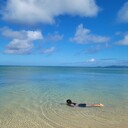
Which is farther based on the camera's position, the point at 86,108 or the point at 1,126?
the point at 86,108

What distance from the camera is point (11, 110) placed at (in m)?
11.7

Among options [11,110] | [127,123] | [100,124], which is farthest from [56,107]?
[127,123]

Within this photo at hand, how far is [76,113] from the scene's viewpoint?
11.1 m

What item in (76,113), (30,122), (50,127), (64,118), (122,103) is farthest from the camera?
(122,103)

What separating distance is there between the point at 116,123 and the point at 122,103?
481 centimetres

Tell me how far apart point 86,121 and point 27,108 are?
4721 mm

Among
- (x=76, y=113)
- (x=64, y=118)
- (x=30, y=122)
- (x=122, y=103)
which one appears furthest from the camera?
(x=122, y=103)

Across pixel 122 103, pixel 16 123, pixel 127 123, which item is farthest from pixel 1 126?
pixel 122 103

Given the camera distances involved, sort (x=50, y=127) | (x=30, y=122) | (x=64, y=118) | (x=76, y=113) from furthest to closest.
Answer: (x=76, y=113) → (x=64, y=118) → (x=30, y=122) → (x=50, y=127)

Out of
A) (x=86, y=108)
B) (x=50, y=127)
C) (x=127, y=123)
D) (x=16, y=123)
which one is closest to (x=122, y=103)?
(x=86, y=108)

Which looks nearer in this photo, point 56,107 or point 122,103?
point 56,107

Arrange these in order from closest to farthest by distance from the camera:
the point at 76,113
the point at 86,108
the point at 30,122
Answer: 1. the point at 30,122
2. the point at 76,113
3. the point at 86,108

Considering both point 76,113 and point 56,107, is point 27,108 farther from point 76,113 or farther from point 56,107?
point 76,113

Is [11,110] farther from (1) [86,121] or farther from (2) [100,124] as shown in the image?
(2) [100,124]
